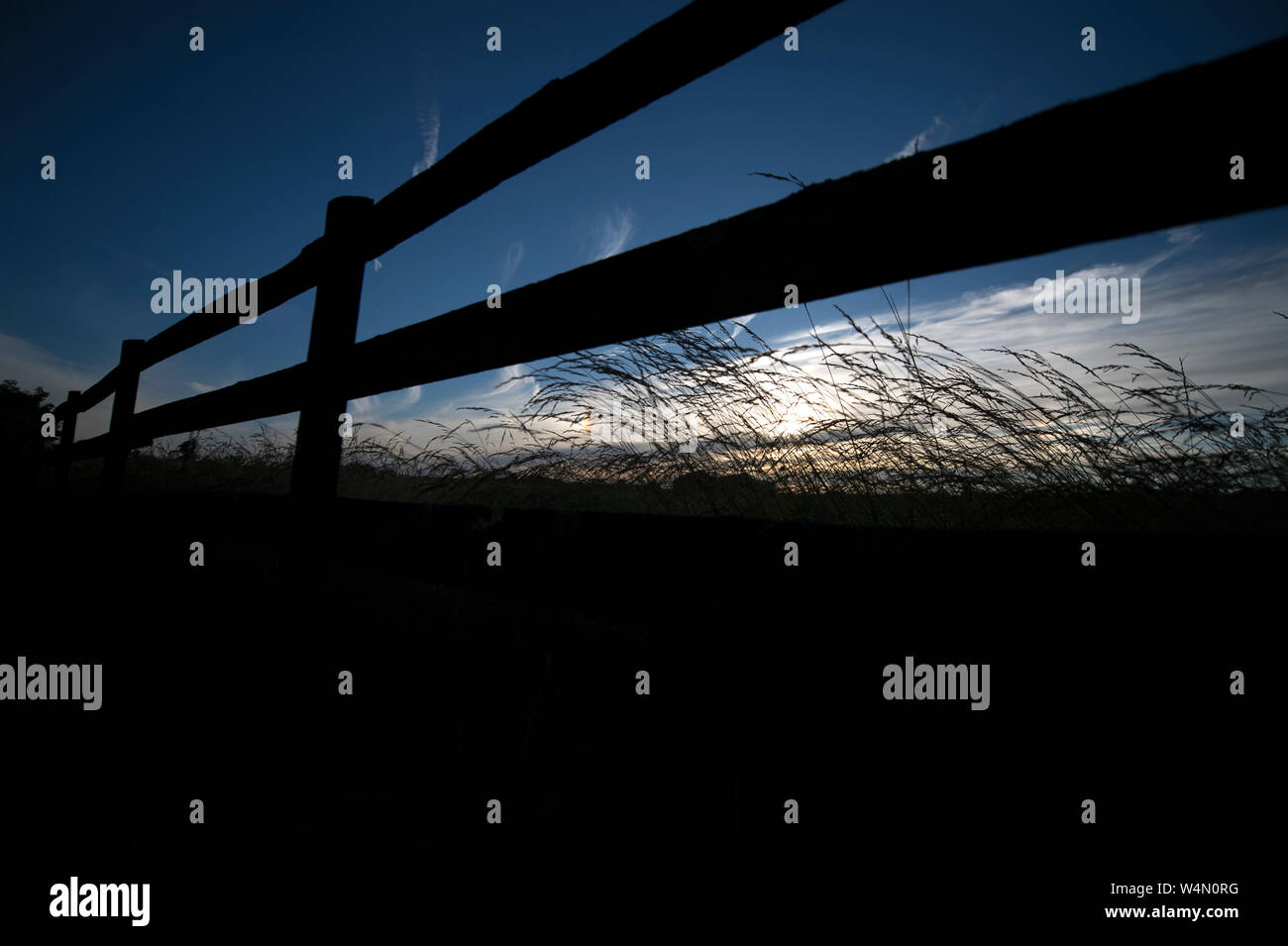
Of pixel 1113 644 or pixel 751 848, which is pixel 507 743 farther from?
pixel 1113 644

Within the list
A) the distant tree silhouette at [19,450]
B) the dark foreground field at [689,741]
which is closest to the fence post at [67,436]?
the distant tree silhouette at [19,450]

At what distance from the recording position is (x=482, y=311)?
129 cm

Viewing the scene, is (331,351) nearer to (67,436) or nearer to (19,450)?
(19,450)

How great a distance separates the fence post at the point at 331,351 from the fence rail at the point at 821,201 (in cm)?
12

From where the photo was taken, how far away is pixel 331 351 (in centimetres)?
187

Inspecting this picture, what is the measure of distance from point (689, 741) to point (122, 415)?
4949 millimetres

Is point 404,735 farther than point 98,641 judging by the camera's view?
No

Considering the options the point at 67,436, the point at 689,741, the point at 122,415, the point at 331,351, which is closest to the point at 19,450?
the point at 67,436
